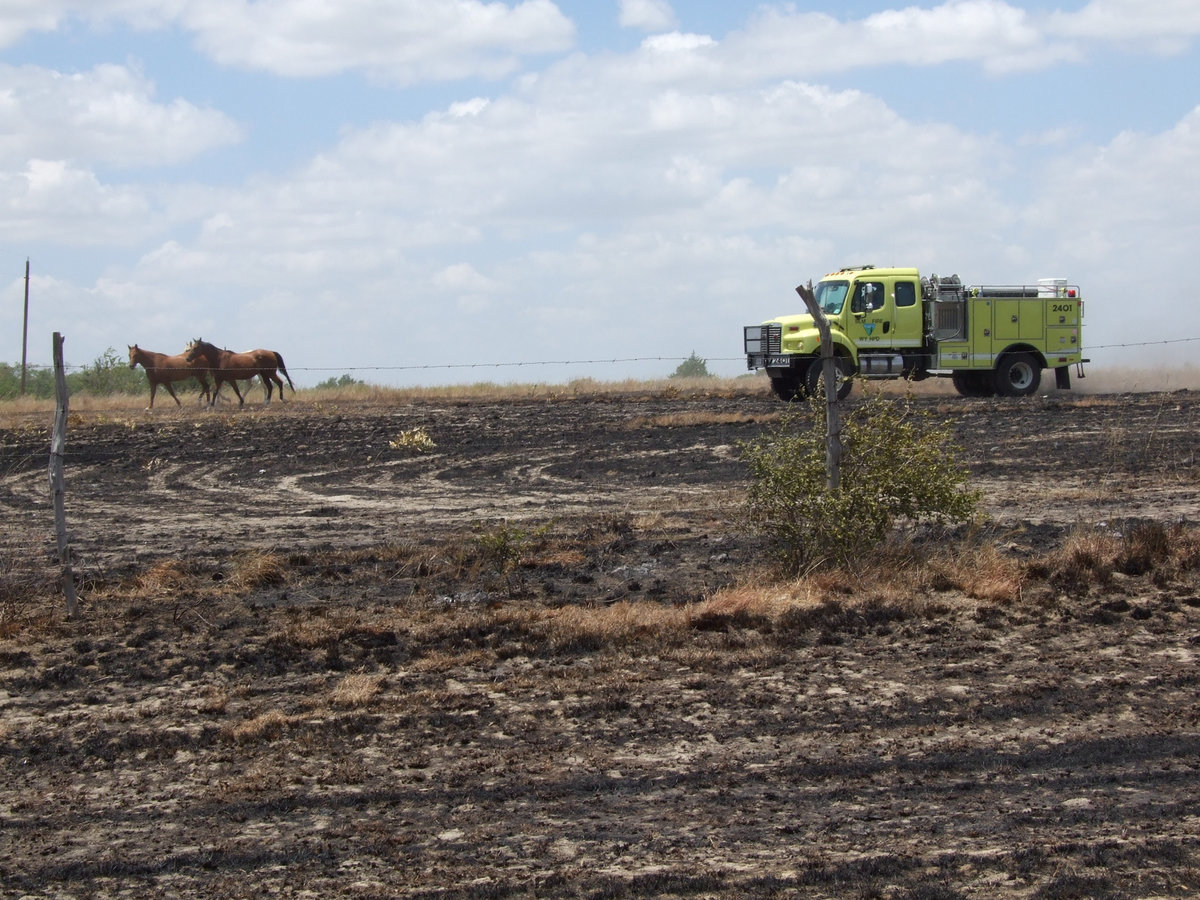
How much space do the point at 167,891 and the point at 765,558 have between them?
6.03 metres

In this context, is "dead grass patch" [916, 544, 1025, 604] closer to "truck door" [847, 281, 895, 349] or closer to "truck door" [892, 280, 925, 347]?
"truck door" [847, 281, 895, 349]

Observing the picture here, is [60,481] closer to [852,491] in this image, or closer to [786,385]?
[852,491]

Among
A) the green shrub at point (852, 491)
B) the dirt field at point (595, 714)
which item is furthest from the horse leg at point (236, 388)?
the green shrub at point (852, 491)

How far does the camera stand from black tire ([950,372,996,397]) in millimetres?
30188

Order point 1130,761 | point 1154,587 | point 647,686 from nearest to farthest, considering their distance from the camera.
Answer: point 1130,761
point 647,686
point 1154,587

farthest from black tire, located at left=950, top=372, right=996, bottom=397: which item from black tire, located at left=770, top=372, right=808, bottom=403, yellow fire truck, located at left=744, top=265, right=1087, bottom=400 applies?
black tire, located at left=770, top=372, right=808, bottom=403

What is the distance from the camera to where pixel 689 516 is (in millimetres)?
12734

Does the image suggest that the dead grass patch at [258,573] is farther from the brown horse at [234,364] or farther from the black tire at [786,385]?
the brown horse at [234,364]

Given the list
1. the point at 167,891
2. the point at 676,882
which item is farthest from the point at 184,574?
the point at 676,882

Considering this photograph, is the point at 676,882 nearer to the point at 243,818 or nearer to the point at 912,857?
the point at 912,857

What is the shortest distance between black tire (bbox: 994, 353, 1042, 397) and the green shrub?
20831 mm

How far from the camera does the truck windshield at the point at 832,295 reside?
28.4 meters

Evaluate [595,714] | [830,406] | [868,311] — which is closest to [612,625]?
[595,714]

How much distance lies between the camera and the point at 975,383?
100 ft
